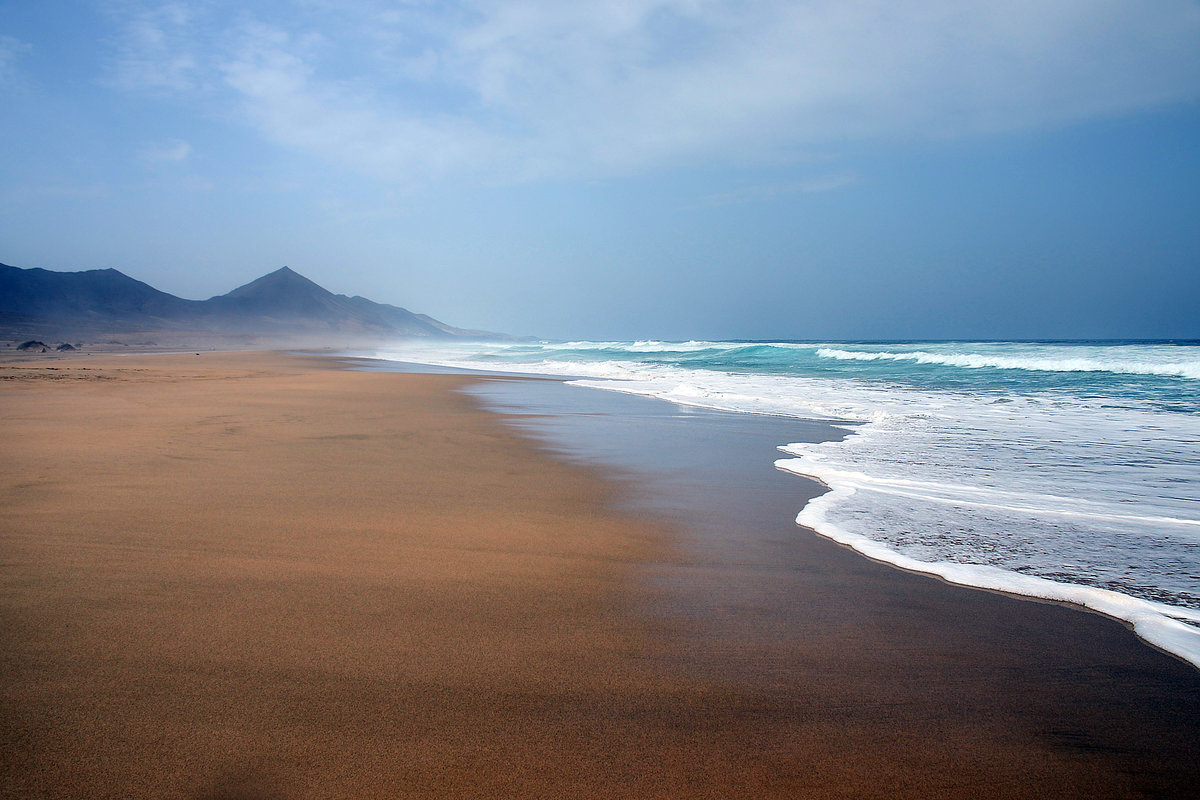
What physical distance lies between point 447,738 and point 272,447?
15.1 ft

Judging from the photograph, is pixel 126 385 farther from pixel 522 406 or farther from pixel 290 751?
pixel 290 751

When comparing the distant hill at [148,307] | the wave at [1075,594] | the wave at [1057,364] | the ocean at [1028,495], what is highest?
the distant hill at [148,307]

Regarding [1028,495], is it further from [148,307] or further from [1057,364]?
[148,307]

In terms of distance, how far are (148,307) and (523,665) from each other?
4961 inches

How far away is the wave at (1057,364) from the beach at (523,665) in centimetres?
2079

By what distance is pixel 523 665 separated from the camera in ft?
6.27

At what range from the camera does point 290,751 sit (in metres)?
1.48

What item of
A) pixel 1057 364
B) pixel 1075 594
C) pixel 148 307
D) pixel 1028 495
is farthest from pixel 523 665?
pixel 148 307

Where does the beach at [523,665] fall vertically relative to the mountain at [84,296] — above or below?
below

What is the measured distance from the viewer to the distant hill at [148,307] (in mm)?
84125

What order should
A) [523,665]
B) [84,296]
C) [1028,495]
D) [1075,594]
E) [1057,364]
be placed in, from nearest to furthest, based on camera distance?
[523,665] → [1075,594] → [1028,495] → [1057,364] → [84,296]

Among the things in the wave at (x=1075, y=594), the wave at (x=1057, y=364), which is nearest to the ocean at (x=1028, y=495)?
the wave at (x=1075, y=594)

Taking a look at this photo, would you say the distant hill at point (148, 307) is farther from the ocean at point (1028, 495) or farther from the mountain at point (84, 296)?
the ocean at point (1028, 495)

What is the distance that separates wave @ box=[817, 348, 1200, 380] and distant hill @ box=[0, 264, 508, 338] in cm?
7058
